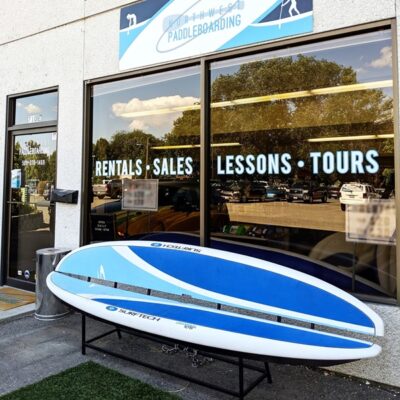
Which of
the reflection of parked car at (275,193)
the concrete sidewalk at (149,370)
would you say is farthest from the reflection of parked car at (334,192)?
the concrete sidewalk at (149,370)

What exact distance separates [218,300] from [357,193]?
A: 5.12 feet

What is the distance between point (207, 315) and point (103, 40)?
10.8 feet

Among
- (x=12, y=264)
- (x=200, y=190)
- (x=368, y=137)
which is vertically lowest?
(x=12, y=264)

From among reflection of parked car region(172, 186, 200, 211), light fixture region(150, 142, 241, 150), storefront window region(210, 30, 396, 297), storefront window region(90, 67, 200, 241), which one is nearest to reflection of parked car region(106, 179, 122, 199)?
storefront window region(90, 67, 200, 241)

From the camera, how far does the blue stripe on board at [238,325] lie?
2230 millimetres

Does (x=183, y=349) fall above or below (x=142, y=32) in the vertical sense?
below

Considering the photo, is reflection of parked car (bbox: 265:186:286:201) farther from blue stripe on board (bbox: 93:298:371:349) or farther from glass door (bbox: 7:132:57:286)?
glass door (bbox: 7:132:57:286)

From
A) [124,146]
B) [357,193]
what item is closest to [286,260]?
[357,193]

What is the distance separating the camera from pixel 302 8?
3.32 metres

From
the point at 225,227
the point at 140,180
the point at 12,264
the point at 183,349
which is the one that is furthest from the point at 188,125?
the point at 12,264

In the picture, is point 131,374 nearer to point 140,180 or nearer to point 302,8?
point 140,180

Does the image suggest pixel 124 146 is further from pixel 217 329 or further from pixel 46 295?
pixel 217 329

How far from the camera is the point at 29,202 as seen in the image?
5387 mm

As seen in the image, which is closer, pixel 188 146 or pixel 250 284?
pixel 250 284
